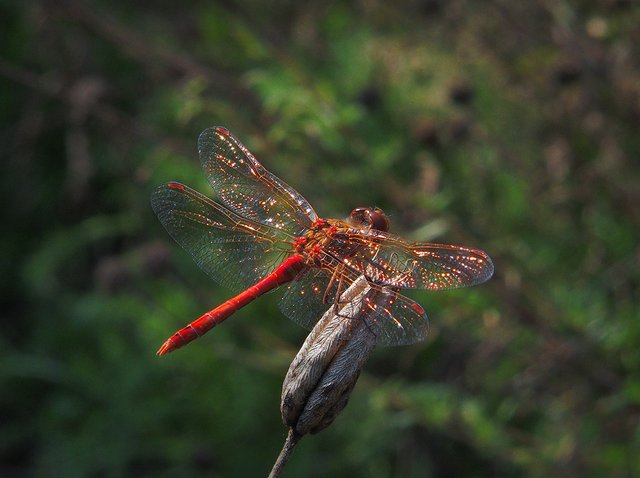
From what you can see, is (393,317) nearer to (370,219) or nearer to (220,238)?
(370,219)

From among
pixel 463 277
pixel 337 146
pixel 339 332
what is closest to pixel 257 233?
pixel 463 277

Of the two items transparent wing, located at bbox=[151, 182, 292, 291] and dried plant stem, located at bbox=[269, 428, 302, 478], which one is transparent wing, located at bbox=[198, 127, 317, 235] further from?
dried plant stem, located at bbox=[269, 428, 302, 478]

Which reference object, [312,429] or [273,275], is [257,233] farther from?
[312,429]

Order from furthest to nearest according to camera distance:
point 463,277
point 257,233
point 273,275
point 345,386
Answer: point 257,233 < point 273,275 < point 463,277 < point 345,386

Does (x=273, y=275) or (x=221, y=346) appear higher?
(x=273, y=275)

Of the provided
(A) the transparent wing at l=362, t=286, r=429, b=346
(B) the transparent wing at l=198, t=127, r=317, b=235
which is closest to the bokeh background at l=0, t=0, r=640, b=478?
(B) the transparent wing at l=198, t=127, r=317, b=235

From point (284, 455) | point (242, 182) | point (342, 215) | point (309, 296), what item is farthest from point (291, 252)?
point (342, 215)

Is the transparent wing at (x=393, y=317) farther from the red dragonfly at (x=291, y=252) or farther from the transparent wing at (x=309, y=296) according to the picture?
the transparent wing at (x=309, y=296)
